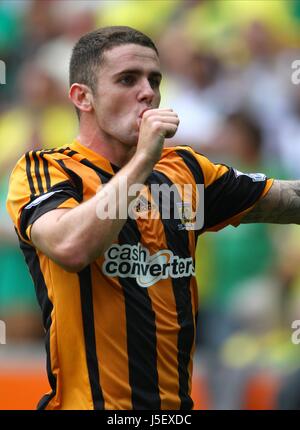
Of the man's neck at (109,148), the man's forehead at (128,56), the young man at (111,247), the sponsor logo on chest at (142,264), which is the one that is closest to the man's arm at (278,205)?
the young man at (111,247)

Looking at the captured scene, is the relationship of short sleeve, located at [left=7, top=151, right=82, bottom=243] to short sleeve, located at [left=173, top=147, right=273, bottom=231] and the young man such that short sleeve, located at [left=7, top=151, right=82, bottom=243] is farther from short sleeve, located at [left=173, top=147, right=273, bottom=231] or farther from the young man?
short sleeve, located at [left=173, top=147, right=273, bottom=231]

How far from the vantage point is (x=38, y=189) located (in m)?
2.89

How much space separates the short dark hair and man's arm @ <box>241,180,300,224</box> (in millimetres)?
739

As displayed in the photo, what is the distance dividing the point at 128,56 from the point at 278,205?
865 mm

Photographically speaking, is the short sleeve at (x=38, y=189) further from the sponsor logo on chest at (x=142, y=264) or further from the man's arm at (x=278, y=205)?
the man's arm at (x=278, y=205)

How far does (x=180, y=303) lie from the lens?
3.04m

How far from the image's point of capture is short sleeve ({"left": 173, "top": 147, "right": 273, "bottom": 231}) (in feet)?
10.8

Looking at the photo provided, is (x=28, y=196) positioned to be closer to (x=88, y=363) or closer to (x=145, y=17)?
(x=88, y=363)

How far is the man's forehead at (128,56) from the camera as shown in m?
3.04

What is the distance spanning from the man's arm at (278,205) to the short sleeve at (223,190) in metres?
0.03

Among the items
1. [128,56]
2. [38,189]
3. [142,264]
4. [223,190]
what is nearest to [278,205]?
[223,190]

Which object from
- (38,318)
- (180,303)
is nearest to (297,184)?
(180,303)

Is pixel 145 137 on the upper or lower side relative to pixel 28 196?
upper

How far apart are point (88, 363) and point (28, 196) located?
1.94ft
